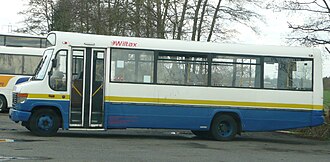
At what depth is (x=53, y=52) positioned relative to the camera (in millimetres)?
15227

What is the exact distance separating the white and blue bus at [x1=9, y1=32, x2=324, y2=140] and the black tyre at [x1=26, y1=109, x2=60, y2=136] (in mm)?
28

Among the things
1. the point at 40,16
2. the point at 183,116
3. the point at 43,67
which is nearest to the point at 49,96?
the point at 43,67

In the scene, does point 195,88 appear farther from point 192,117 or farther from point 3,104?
point 3,104

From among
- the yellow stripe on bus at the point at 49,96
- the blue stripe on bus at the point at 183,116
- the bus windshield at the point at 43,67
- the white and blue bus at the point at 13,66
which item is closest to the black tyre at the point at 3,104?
the white and blue bus at the point at 13,66

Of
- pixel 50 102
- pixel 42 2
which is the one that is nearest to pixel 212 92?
pixel 50 102

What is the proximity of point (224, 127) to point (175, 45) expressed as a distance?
9.97ft

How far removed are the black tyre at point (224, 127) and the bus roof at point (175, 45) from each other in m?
2.10

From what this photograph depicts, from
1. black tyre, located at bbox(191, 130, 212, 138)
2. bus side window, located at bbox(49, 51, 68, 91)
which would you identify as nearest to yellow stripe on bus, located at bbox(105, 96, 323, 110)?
black tyre, located at bbox(191, 130, 212, 138)

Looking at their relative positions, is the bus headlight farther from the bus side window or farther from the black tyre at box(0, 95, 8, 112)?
the black tyre at box(0, 95, 8, 112)

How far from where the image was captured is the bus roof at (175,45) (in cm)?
1532

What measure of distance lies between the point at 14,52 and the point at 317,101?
52.5 ft

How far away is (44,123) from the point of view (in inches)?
592

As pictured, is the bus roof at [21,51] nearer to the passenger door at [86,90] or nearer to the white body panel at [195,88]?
the white body panel at [195,88]

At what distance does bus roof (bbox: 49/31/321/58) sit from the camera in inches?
603
